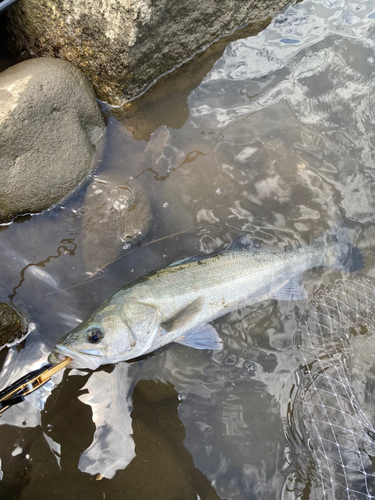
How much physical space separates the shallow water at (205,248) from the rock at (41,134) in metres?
0.25

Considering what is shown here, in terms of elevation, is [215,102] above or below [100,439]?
above

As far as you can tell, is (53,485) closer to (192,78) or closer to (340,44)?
(192,78)

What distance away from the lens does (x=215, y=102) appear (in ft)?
14.9

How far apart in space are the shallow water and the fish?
1.01 ft

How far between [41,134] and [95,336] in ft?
7.47

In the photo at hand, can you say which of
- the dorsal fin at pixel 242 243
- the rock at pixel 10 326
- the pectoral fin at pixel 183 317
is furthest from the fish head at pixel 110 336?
the dorsal fin at pixel 242 243

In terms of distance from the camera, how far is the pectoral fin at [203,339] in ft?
12.2

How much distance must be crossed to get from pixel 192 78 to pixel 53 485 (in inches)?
196

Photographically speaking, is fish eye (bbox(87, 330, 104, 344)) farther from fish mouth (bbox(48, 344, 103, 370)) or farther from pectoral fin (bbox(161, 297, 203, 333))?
pectoral fin (bbox(161, 297, 203, 333))

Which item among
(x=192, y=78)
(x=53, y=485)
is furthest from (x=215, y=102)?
(x=53, y=485)

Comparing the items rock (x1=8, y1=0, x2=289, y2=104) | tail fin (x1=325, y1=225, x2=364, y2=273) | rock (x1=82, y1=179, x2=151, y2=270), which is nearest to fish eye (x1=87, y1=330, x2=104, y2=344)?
rock (x1=82, y1=179, x2=151, y2=270)

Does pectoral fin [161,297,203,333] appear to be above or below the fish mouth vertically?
below

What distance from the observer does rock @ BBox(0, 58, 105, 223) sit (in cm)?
371

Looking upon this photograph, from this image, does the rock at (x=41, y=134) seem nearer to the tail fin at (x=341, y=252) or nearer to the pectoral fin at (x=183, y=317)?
the pectoral fin at (x=183, y=317)
